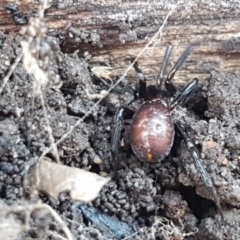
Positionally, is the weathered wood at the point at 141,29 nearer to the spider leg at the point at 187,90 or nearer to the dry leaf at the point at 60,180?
the spider leg at the point at 187,90

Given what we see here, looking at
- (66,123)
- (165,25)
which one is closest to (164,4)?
(165,25)

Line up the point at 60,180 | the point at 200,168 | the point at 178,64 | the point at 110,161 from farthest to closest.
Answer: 1. the point at 178,64
2. the point at 110,161
3. the point at 200,168
4. the point at 60,180

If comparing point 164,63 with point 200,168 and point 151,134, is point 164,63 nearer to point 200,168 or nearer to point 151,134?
point 151,134

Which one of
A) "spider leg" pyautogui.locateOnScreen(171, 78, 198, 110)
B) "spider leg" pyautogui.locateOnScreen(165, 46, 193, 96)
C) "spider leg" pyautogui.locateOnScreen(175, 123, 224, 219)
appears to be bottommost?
"spider leg" pyautogui.locateOnScreen(175, 123, 224, 219)

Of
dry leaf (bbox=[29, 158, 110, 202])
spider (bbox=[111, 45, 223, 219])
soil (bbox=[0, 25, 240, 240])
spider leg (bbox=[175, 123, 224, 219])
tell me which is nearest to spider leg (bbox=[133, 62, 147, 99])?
spider (bbox=[111, 45, 223, 219])

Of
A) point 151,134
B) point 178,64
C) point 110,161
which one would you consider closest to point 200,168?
point 151,134

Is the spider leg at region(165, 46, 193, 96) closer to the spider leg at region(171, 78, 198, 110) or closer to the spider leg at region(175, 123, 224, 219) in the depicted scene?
the spider leg at region(171, 78, 198, 110)

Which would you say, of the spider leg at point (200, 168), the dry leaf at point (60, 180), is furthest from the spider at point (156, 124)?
the dry leaf at point (60, 180)
